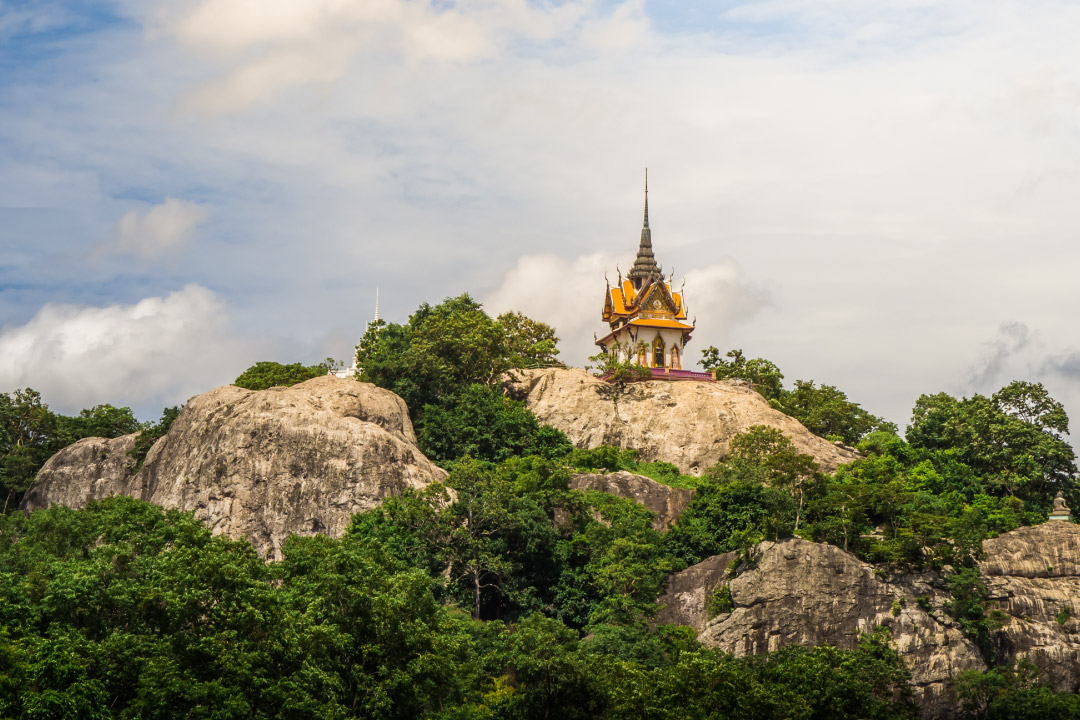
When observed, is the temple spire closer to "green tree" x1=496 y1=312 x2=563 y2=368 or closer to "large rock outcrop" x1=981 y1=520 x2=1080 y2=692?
"green tree" x1=496 y1=312 x2=563 y2=368

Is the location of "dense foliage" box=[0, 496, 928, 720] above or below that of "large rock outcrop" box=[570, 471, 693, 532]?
below

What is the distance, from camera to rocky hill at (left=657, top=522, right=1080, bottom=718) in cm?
5353

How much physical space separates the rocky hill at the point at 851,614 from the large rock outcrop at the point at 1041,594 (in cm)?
5

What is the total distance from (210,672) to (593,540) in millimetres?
20858

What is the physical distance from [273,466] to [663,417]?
67.6 feet

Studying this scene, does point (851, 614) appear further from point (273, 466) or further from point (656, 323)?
point (656, 323)

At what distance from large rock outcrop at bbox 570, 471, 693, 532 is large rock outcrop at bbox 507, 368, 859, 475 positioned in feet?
19.7

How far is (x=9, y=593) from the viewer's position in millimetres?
39344

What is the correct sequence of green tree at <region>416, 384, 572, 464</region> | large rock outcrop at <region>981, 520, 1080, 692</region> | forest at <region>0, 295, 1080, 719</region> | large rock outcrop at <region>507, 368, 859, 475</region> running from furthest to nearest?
large rock outcrop at <region>507, 368, 859, 475</region>
green tree at <region>416, 384, 572, 464</region>
large rock outcrop at <region>981, 520, 1080, 692</region>
forest at <region>0, 295, 1080, 719</region>

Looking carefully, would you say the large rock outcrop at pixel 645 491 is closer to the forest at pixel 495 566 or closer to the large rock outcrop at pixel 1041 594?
the forest at pixel 495 566

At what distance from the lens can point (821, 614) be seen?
53.9 m

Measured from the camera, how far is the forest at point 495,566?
3888 centimetres

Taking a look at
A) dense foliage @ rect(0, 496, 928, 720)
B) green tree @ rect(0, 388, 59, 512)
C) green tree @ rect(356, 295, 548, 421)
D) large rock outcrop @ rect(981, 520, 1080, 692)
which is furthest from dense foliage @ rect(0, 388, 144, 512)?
large rock outcrop @ rect(981, 520, 1080, 692)

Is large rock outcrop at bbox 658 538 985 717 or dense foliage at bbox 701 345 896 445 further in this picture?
dense foliage at bbox 701 345 896 445
